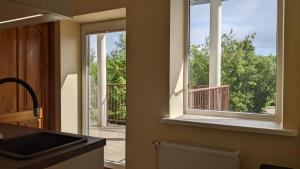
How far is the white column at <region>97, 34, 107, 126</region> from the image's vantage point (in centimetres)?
319

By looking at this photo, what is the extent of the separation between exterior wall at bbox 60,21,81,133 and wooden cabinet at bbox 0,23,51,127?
210mm

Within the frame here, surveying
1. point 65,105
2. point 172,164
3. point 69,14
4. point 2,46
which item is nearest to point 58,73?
point 65,105

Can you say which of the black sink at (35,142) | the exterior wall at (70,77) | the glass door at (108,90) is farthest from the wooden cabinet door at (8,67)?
the black sink at (35,142)

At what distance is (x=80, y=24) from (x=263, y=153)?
2580 mm

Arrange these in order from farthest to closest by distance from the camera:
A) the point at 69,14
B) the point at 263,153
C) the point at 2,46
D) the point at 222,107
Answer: the point at 2,46 → the point at 222,107 → the point at 263,153 → the point at 69,14

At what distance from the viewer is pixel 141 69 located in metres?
2.57

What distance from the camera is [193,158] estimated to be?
2.20 meters

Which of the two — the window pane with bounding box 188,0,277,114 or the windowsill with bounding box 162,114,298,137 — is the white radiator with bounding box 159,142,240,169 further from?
the window pane with bounding box 188,0,277,114

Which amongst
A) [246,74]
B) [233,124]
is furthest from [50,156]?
[246,74]

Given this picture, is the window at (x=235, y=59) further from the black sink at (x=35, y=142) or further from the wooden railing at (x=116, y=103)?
the black sink at (x=35, y=142)

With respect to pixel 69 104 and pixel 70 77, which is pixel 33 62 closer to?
pixel 70 77

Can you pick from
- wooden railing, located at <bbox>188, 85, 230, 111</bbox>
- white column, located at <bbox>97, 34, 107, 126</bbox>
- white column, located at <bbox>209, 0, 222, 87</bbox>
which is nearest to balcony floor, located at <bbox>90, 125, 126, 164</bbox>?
white column, located at <bbox>97, 34, 107, 126</bbox>

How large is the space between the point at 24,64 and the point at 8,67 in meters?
0.19

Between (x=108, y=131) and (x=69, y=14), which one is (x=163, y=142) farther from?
(x=69, y=14)
